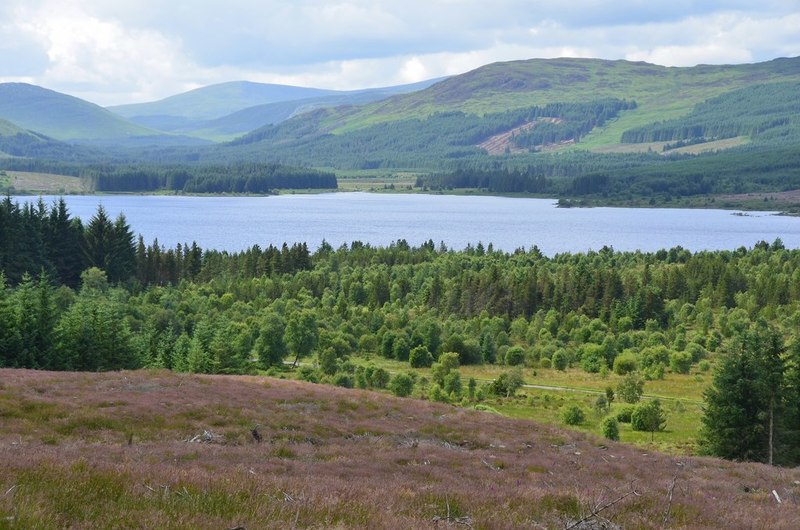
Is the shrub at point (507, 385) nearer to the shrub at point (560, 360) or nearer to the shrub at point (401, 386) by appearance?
the shrub at point (401, 386)

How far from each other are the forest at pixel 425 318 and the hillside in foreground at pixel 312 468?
14.6 meters

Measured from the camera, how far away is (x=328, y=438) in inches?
1064

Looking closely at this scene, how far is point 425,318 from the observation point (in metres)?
104

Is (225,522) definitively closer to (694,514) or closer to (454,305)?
(694,514)

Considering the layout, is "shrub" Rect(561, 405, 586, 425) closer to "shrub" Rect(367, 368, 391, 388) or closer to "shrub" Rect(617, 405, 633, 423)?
"shrub" Rect(617, 405, 633, 423)

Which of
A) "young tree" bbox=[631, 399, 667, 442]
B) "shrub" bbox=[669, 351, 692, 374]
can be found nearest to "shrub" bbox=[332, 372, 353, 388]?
"young tree" bbox=[631, 399, 667, 442]

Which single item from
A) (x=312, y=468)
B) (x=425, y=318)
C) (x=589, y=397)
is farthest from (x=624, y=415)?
(x=425, y=318)

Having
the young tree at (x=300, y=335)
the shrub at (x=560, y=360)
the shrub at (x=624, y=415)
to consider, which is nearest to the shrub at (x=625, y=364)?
the shrub at (x=560, y=360)

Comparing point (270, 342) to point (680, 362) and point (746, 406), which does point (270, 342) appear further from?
point (746, 406)

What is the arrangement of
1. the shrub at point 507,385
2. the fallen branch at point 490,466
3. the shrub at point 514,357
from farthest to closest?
1. the shrub at point 514,357
2. the shrub at point 507,385
3. the fallen branch at point 490,466

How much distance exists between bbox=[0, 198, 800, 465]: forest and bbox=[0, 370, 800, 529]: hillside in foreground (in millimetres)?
14567

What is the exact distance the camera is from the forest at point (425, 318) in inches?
1959

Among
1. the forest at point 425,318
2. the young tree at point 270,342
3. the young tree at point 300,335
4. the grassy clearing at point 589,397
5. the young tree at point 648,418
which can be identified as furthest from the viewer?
the young tree at point 300,335

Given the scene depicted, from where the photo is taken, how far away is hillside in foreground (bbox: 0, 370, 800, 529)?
1120 centimetres
